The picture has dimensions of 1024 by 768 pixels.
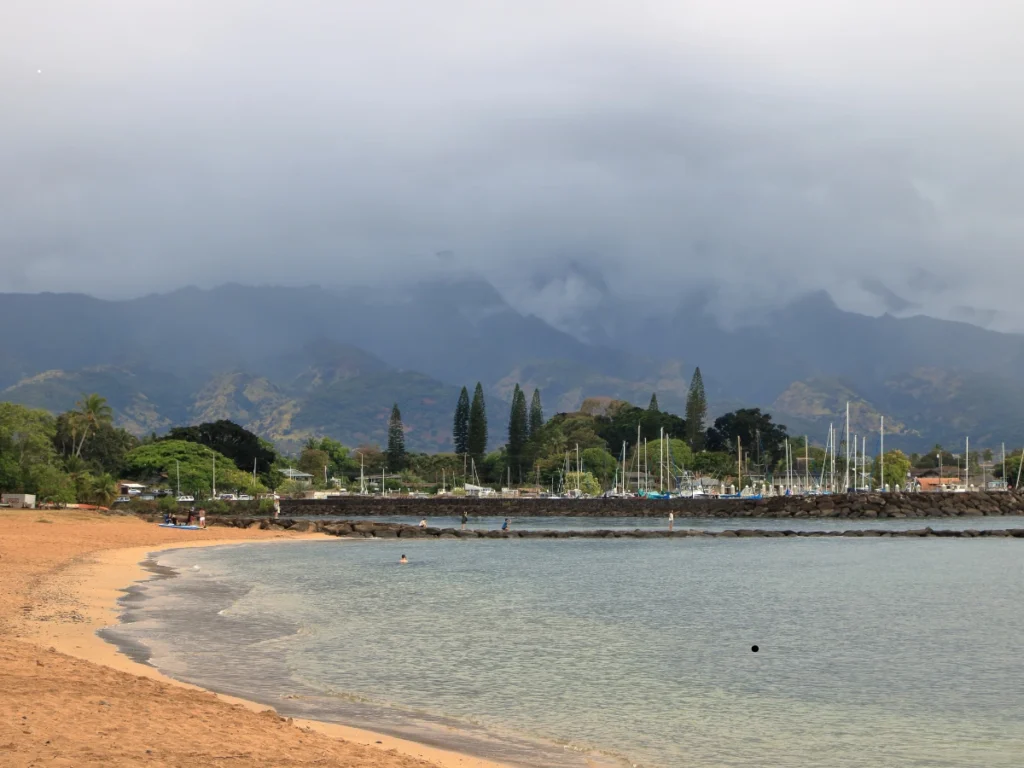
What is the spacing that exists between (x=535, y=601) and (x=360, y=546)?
35.9m

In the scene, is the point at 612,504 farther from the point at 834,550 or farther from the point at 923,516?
the point at 834,550

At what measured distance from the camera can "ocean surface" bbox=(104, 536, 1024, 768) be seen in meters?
15.8

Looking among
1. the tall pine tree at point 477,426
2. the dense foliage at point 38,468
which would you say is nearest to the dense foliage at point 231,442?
the dense foliage at point 38,468

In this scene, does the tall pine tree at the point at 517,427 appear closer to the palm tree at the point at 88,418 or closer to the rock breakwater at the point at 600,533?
the palm tree at the point at 88,418

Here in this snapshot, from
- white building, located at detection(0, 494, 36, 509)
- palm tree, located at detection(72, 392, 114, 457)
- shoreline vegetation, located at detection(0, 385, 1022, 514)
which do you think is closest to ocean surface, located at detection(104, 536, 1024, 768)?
white building, located at detection(0, 494, 36, 509)

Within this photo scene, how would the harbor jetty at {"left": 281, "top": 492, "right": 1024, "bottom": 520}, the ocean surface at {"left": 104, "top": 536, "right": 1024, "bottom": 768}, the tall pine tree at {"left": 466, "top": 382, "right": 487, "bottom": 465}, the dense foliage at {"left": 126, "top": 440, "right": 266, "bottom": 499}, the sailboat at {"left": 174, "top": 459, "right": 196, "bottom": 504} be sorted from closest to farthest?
the ocean surface at {"left": 104, "top": 536, "right": 1024, "bottom": 768}, the harbor jetty at {"left": 281, "top": 492, "right": 1024, "bottom": 520}, the sailboat at {"left": 174, "top": 459, "right": 196, "bottom": 504}, the dense foliage at {"left": 126, "top": 440, "right": 266, "bottom": 499}, the tall pine tree at {"left": 466, "top": 382, "right": 487, "bottom": 465}

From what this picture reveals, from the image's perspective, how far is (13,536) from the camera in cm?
4844

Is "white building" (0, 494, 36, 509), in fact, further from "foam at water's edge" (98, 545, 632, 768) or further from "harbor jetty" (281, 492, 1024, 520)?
"foam at water's edge" (98, 545, 632, 768)

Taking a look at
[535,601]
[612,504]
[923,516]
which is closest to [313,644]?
[535,601]

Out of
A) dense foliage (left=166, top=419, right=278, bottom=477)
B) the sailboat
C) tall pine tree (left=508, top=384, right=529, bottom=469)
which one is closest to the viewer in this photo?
the sailboat

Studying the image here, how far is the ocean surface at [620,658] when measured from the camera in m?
15.8

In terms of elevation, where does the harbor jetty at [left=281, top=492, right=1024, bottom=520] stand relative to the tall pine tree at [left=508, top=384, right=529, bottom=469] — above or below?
below

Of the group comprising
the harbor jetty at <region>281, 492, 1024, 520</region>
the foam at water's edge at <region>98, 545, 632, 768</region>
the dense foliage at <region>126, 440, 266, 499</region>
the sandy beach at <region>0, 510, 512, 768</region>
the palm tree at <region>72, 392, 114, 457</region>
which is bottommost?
the harbor jetty at <region>281, 492, 1024, 520</region>

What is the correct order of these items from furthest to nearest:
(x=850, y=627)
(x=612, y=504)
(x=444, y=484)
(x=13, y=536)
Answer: (x=444, y=484), (x=612, y=504), (x=13, y=536), (x=850, y=627)
